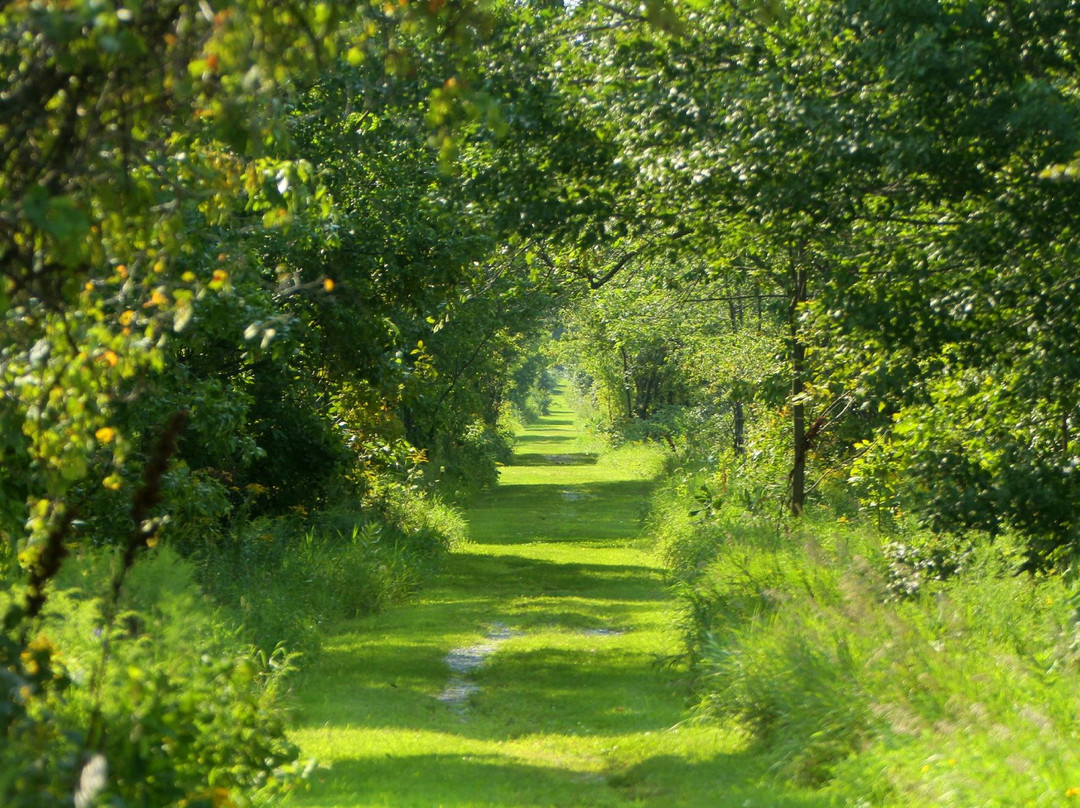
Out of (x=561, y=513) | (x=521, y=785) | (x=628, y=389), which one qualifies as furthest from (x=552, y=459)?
(x=521, y=785)

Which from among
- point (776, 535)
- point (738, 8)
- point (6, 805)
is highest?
point (738, 8)

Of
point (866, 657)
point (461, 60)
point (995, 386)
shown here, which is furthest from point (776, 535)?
point (461, 60)

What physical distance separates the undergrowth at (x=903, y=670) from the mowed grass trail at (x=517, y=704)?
0.45 meters

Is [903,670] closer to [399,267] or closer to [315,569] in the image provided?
[315,569]

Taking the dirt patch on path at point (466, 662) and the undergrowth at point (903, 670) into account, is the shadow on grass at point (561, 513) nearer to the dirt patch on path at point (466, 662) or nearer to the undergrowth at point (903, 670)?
the dirt patch on path at point (466, 662)

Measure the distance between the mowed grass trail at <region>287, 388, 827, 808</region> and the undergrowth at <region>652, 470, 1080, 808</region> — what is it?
1.49 feet

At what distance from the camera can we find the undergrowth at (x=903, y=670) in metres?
6.62

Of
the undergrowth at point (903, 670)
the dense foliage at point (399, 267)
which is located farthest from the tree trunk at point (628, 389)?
the undergrowth at point (903, 670)

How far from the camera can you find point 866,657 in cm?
876

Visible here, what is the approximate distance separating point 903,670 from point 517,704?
4.66 m

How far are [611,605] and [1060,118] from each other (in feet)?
35.4

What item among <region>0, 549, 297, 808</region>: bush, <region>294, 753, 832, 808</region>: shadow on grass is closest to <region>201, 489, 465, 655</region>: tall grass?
<region>294, 753, 832, 808</region>: shadow on grass

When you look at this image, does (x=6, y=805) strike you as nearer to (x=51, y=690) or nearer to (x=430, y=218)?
(x=51, y=690)

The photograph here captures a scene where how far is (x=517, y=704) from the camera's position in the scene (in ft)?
39.1
